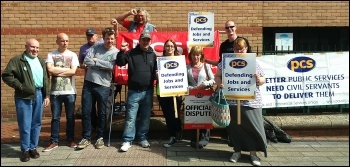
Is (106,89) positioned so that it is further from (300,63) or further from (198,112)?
(300,63)

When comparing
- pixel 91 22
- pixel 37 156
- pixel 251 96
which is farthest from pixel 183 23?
pixel 37 156

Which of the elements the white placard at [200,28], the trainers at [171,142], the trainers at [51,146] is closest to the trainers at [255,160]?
the trainers at [171,142]

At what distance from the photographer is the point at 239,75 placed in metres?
4.93

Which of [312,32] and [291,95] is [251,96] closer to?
[291,95]

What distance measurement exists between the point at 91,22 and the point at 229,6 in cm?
335

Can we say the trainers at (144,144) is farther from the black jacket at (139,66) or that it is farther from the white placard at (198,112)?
the black jacket at (139,66)

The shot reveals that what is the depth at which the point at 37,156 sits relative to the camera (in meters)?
5.29

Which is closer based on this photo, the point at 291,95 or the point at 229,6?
the point at 291,95

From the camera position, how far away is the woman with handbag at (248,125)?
4.93m

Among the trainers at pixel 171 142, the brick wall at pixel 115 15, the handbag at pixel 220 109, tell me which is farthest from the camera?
the brick wall at pixel 115 15

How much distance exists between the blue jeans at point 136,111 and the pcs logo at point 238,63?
1.47m

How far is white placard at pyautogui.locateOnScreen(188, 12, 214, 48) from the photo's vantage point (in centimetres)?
620

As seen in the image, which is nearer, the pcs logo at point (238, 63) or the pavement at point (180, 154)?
the pcs logo at point (238, 63)

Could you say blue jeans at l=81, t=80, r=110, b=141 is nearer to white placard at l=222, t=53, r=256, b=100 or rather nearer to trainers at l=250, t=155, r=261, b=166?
white placard at l=222, t=53, r=256, b=100
